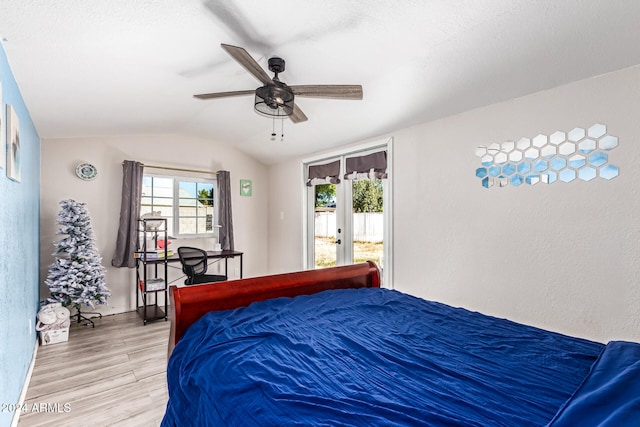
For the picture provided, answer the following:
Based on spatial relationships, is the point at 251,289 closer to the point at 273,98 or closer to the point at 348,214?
the point at 273,98

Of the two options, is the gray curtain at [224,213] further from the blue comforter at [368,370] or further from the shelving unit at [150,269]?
the blue comforter at [368,370]

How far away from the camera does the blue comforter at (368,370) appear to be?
97cm

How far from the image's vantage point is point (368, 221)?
3967 mm

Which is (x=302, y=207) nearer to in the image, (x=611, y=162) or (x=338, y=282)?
(x=338, y=282)

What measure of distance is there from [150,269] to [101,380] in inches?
80.4

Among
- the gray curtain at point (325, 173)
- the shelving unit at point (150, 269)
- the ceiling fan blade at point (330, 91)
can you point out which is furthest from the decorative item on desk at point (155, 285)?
the ceiling fan blade at point (330, 91)

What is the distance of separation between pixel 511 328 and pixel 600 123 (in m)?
1.54

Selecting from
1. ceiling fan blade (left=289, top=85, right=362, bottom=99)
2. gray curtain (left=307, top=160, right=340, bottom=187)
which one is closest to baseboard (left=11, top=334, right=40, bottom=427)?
ceiling fan blade (left=289, top=85, right=362, bottom=99)

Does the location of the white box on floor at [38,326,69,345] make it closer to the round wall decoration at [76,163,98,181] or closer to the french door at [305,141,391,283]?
the round wall decoration at [76,163,98,181]

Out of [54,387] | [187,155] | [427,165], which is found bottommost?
[54,387]

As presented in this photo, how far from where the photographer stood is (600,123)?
2107 millimetres

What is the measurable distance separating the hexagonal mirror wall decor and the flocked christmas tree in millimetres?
3896

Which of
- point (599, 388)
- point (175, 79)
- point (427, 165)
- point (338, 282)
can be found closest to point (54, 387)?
point (338, 282)

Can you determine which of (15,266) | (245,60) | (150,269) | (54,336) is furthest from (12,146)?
(150,269)
